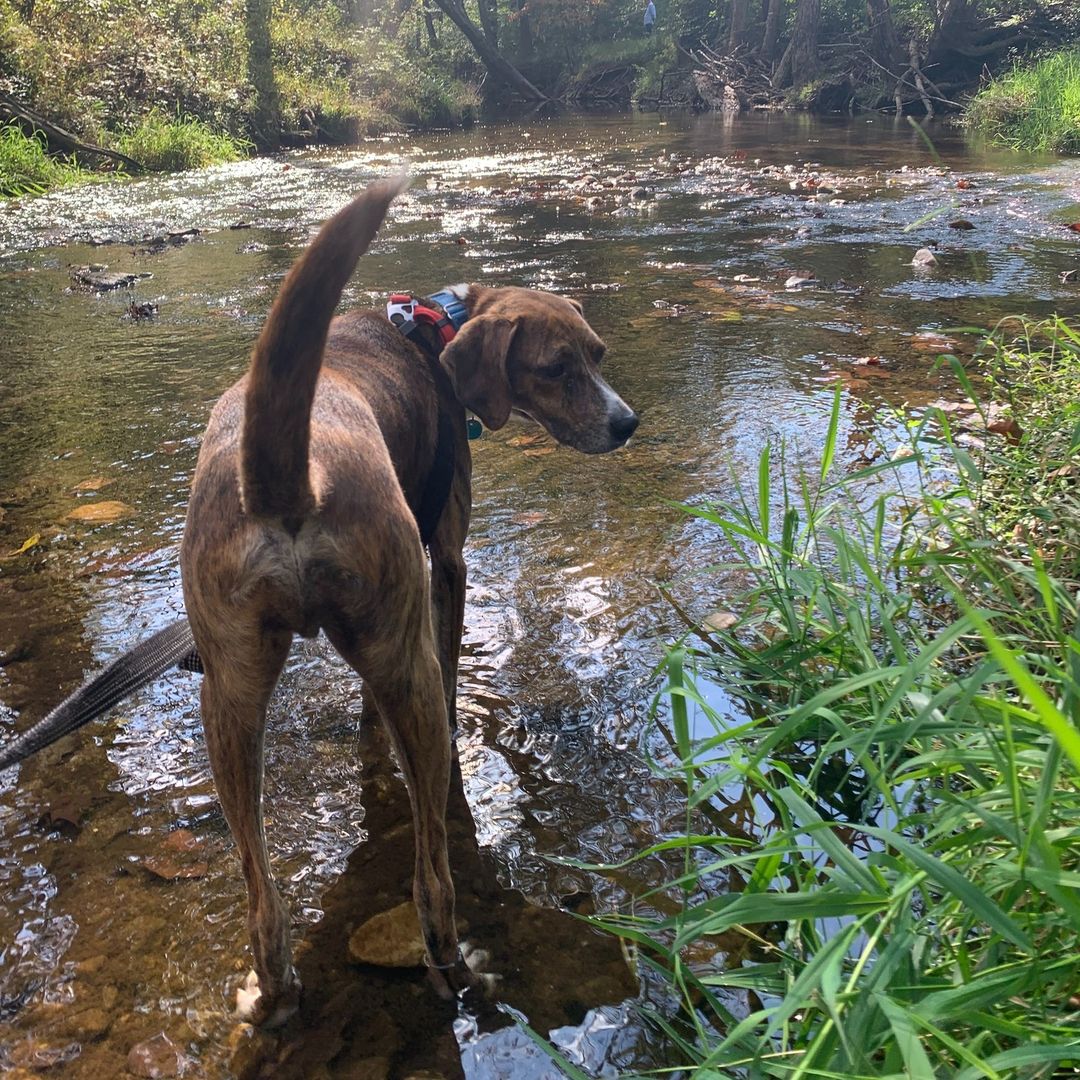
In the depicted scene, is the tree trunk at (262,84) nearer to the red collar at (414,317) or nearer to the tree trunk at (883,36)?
the tree trunk at (883,36)

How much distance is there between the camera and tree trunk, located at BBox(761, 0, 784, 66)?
2775 cm

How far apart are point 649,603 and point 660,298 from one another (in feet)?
14.5

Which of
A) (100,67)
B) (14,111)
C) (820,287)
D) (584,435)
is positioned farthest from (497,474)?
(100,67)

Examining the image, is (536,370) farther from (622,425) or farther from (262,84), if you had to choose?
(262,84)

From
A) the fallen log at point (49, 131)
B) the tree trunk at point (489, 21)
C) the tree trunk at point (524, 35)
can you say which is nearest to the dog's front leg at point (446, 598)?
the fallen log at point (49, 131)

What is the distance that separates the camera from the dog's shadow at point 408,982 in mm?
1989

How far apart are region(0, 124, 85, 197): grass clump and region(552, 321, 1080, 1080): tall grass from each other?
46.1 ft

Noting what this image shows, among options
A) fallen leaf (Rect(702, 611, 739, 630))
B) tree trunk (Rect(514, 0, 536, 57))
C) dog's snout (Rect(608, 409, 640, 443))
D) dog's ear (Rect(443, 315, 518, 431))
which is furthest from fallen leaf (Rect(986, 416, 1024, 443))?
tree trunk (Rect(514, 0, 536, 57))

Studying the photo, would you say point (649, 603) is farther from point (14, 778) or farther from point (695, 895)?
point (14, 778)

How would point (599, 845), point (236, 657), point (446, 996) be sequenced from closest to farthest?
point (236, 657) → point (446, 996) → point (599, 845)

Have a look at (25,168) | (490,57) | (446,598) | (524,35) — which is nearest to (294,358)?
(446,598)

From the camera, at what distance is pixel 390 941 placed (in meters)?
2.28

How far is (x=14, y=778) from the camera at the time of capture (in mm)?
2789

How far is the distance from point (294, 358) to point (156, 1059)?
1485 millimetres
